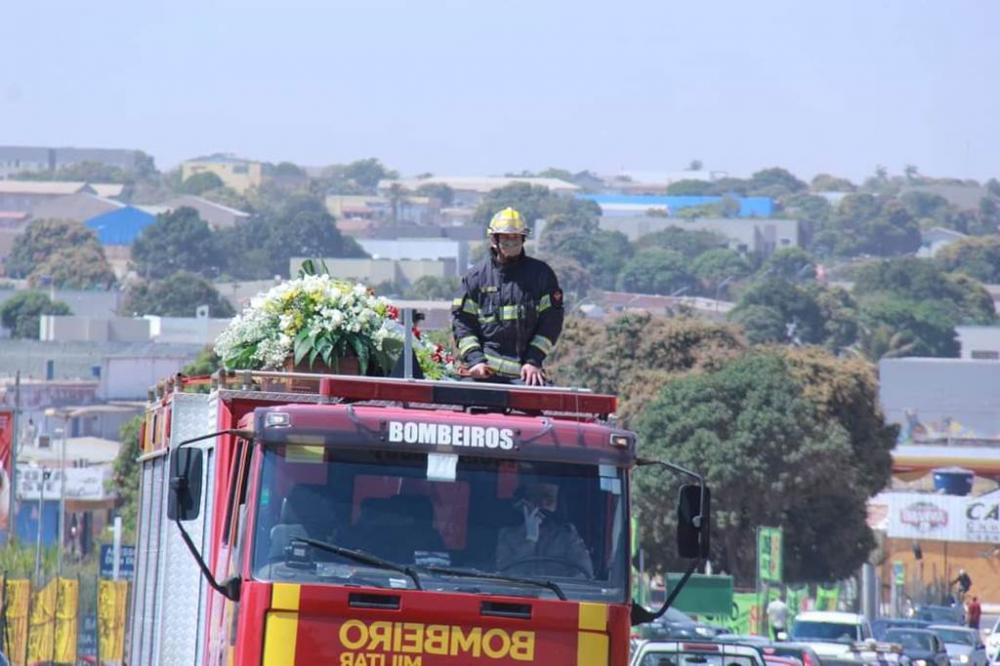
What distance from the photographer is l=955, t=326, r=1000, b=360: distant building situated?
187250mm

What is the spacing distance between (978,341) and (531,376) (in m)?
180

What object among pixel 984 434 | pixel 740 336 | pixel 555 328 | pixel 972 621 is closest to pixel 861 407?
pixel 740 336

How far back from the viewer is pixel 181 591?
44.9 ft

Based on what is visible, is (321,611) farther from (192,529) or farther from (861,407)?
(861,407)

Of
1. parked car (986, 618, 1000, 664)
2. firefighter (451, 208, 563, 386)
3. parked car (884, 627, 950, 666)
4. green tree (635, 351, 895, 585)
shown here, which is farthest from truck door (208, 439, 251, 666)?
green tree (635, 351, 895, 585)

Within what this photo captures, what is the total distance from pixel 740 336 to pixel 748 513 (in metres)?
14.3

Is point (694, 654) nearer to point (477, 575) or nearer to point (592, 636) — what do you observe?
point (592, 636)

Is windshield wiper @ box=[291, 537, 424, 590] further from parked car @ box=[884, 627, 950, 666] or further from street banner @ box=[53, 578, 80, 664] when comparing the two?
parked car @ box=[884, 627, 950, 666]

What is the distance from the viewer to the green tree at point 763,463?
5634 centimetres

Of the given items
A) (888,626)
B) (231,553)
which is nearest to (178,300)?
(888,626)

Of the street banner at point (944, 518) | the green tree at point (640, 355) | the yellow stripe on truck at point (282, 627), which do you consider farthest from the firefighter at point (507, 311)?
the street banner at point (944, 518)

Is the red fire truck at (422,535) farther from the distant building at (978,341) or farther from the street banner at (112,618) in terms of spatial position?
the distant building at (978,341)

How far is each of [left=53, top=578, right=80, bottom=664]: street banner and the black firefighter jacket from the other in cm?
2029

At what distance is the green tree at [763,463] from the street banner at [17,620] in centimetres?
2234
